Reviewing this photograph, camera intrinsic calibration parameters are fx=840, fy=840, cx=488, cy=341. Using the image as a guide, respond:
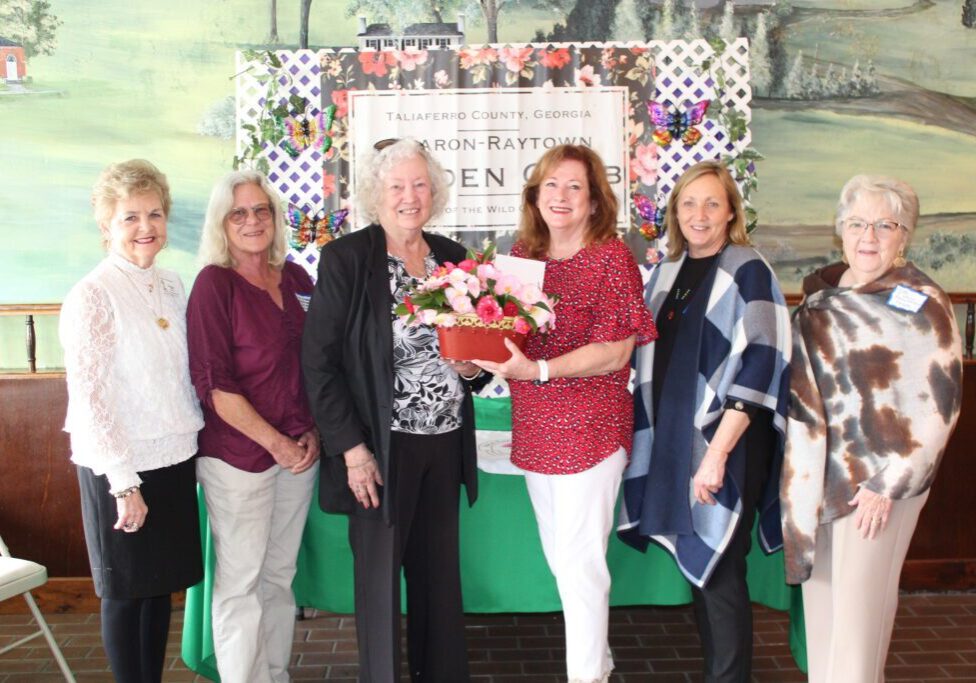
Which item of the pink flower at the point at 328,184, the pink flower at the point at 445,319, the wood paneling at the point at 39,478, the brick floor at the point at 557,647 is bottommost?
the brick floor at the point at 557,647

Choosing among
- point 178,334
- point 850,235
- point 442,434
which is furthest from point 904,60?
point 178,334

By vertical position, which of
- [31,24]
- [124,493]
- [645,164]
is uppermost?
[31,24]

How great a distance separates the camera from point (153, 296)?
8.02 feet

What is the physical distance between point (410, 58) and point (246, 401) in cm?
290

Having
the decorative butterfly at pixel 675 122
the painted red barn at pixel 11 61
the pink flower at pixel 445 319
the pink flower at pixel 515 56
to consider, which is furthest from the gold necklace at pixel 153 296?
the painted red barn at pixel 11 61

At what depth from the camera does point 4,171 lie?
5.41 meters

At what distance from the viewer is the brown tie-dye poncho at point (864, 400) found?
2209 millimetres

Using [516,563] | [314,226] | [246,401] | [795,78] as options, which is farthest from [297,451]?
[795,78]

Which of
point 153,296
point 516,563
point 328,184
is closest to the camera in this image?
point 153,296

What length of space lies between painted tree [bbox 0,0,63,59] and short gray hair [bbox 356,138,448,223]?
4.08 m

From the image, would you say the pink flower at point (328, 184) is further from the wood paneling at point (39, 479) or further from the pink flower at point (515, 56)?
the wood paneling at point (39, 479)

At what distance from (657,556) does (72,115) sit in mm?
4648

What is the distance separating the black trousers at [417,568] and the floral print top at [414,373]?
0.05m

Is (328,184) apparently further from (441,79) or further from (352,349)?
(352,349)
